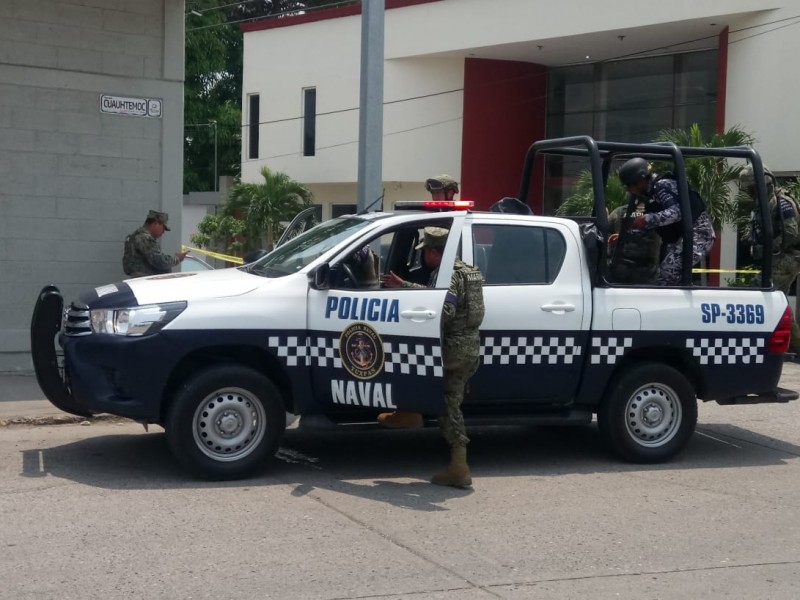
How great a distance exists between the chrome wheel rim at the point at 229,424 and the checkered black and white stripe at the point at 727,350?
3.30 meters

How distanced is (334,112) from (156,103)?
18288mm

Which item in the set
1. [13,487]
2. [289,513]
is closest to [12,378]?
[13,487]

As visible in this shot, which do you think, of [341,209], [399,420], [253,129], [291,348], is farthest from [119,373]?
[253,129]

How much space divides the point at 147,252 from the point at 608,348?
5.06 meters

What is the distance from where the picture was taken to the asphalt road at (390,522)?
5.49 metres

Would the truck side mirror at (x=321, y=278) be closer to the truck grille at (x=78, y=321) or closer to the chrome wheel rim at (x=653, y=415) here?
the truck grille at (x=78, y=321)

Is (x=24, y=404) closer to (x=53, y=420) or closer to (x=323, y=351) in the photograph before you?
(x=53, y=420)

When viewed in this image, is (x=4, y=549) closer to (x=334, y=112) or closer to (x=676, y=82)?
(x=676, y=82)

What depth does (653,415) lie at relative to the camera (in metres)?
8.34

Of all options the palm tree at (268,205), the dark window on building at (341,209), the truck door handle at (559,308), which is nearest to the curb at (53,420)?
the truck door handle at (559,308)

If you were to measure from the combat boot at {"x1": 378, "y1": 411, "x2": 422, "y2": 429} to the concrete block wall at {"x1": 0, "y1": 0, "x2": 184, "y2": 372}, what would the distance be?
15.9 ft

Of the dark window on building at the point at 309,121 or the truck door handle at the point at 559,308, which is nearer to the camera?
the truck door handle at the point at 559,308

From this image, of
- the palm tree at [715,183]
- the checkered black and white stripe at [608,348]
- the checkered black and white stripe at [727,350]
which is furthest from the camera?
the palm tree at [715,183]

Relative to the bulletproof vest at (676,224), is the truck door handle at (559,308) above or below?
below
